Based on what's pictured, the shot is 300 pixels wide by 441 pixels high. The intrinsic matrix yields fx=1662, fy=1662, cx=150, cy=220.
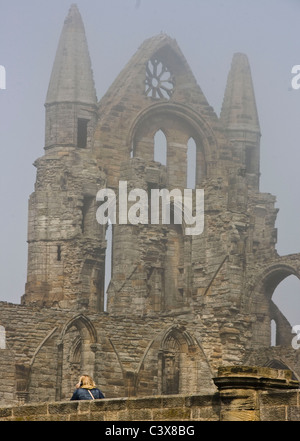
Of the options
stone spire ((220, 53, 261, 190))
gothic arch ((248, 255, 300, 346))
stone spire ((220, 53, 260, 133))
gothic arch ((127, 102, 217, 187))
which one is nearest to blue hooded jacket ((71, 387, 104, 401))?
gothic arch ((248, 255, 300, 346))

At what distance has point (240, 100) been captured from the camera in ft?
202

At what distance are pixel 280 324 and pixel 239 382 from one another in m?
35.2

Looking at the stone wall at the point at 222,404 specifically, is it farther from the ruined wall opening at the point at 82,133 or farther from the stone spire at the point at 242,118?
the stone spire at the point at 242,118

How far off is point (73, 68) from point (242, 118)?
8.51 metres

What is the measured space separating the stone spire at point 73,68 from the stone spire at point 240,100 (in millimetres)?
7374

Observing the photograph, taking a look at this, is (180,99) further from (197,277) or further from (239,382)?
(239,382)

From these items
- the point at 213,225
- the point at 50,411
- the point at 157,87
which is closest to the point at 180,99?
the point at 157,87

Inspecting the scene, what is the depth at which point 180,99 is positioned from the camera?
193ft

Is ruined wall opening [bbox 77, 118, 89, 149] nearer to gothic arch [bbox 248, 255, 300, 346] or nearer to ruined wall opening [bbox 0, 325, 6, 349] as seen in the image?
gothic arch [bbox 248, 255, 300, 346]

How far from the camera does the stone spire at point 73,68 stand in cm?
5506

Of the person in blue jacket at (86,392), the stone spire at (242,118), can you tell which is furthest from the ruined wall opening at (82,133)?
the person in blue jacket at (86,392)

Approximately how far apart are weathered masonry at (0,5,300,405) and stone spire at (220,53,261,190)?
82 mm

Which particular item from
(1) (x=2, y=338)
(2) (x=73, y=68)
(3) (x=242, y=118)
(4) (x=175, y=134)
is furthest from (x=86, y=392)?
(3) (x=242, y=118)

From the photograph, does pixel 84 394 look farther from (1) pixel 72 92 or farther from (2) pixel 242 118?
(2) pixel 242 118
